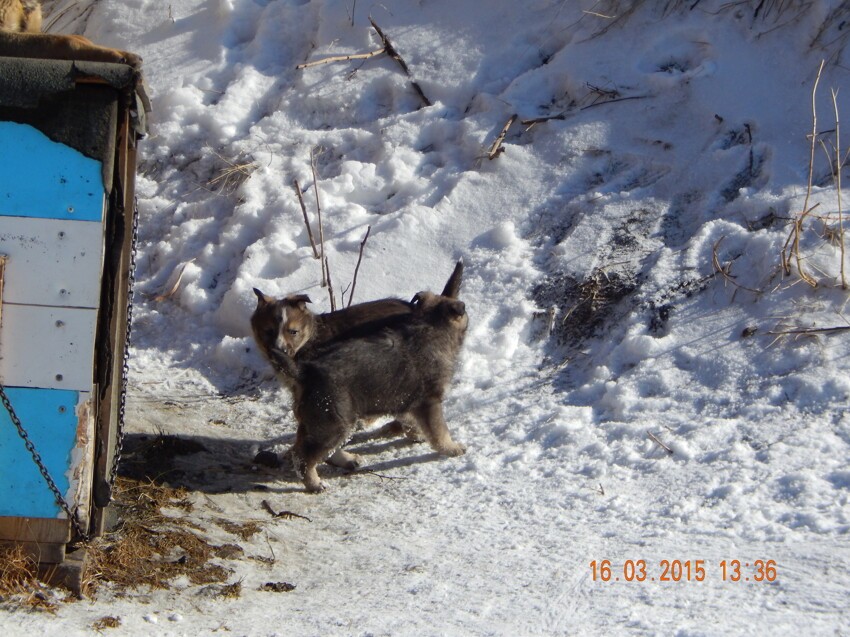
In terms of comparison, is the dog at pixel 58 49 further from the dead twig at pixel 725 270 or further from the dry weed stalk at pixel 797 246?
the dry weed stalk at pixel 797 246

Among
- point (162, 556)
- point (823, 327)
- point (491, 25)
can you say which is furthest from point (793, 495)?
point (491, 25)

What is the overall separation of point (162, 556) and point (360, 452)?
194 cm

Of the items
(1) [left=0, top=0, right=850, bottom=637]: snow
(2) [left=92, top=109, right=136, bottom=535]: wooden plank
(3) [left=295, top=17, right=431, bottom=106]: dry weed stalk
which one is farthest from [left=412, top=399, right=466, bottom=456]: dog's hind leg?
(3) [left=295, top=17, right=431, bottom=106]: dry weed stalk

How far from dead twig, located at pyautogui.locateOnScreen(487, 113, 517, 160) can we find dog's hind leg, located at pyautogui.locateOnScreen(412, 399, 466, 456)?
9.89 feet

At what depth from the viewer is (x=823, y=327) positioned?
19.5 ft

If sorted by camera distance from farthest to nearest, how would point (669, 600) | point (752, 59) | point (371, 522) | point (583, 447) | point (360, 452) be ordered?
point (752, 59), point (360, 452), point (583, 447), point (371, 522), point (669, 600)

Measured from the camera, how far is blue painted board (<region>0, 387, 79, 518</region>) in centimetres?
416

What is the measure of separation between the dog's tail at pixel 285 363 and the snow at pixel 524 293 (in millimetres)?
717

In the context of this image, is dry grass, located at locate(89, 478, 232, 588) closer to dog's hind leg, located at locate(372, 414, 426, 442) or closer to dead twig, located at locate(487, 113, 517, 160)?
dog's hind leg, located at locate(372, 414, 426, 442)

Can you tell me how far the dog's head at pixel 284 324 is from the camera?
6.25 metres

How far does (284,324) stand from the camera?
247 inches

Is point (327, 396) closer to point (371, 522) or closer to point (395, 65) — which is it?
point (371, 522)

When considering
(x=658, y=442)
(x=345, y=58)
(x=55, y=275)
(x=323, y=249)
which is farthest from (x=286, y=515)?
(x=345, y=58)

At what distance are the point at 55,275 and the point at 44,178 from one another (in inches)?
16.4
